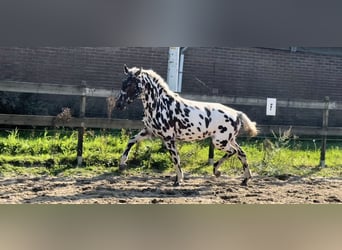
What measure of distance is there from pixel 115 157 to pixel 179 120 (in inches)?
32.4

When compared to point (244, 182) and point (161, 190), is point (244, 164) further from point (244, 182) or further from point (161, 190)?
point (161, 190)

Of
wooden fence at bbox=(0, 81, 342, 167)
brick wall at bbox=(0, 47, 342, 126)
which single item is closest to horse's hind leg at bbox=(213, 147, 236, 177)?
wooden fence at bbox=(0, 81, 342, 167)

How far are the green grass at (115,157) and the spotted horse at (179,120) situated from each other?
0.44 metres

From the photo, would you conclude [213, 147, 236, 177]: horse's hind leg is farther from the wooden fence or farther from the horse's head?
the horse's head

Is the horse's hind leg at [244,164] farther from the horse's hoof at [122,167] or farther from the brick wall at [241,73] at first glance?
the brick wall at [241,73]

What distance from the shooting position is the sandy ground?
254 centimetres

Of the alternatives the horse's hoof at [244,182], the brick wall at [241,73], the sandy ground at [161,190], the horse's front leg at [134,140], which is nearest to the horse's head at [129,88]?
the horse's front leg at [134,140]

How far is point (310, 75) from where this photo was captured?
197 inches

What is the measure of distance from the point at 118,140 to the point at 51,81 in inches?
35.7

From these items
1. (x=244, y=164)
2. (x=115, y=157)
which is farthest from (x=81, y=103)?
(x=244, y=164)

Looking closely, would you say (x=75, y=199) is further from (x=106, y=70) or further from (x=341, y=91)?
(x=341, y=91)

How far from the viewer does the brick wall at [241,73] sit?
170 inches

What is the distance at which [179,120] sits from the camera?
319 centimetres
